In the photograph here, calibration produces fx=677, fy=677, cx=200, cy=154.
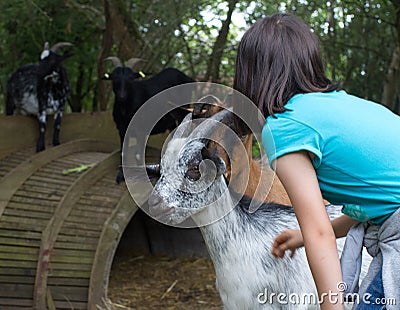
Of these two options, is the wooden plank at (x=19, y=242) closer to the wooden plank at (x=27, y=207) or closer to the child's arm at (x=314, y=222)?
the wooden plank at (x=27, y=207)

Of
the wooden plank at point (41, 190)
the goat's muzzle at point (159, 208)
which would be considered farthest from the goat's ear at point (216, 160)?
the wooden plank at point (41, 190)

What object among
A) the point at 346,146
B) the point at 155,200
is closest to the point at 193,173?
the point at 155,200

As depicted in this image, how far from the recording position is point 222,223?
2.68 metres

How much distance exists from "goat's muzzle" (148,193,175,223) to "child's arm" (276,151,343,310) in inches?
37.1

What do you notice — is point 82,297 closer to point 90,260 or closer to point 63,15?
point 90,260

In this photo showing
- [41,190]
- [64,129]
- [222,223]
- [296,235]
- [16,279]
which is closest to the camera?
[296,235]

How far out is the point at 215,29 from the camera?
23.3 ft

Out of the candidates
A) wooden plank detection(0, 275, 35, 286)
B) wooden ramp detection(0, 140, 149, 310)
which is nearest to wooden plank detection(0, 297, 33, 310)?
wooden ramp detection(0, 140, 149, 310)

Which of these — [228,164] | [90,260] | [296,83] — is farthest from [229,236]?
[90,260]

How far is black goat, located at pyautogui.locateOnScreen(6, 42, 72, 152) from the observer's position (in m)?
7.37

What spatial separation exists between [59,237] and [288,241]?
302cm

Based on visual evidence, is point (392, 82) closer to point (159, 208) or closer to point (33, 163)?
point (33, 163)

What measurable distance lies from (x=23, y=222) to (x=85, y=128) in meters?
2.65

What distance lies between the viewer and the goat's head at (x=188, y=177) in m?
2.57
